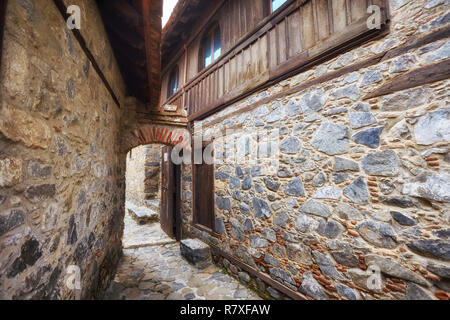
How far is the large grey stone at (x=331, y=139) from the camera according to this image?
2.06 metres

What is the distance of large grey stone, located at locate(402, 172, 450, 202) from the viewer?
1487mm

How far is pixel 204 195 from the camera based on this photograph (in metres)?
4.33

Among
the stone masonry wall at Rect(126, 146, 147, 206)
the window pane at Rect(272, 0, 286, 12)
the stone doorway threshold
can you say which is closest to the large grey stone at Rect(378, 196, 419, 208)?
the window pane at Rect(272, 0, 286, 12)

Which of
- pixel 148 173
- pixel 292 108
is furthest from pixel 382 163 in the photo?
pixel 148 173

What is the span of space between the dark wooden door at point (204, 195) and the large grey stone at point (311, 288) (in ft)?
6.45

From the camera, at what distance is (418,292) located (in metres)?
1.60

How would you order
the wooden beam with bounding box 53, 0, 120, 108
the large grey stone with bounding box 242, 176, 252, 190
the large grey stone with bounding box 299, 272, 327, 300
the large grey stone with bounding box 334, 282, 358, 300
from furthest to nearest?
the large grey stone with bounding box 242, 176, 252, 190
the large grey stone with bounding box 299, 272, 327, 300
the large grey stone with bounding box 334, 282, 358, 300
the wooden beam with bounding box 53, 0, 120, 108

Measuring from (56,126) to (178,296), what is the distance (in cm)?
276

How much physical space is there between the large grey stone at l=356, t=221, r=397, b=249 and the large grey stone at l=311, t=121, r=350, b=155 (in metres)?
0.74

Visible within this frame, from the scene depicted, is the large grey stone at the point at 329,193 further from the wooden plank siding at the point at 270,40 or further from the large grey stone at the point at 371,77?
the wooden plank siding at the point at 270,40

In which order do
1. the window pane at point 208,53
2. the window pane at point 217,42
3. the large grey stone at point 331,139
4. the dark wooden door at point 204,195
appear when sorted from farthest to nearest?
1. the window pane at point 208,53
2. the window pane at point 217,42
3. the dark wooden door at point 204,195
4. the large grey stone at point 331,139

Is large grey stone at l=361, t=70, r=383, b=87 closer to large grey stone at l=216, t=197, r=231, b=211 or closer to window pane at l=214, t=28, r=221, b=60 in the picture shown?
large grey stone at l=216, t=197, r=231, b=211

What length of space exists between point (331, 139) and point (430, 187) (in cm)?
88

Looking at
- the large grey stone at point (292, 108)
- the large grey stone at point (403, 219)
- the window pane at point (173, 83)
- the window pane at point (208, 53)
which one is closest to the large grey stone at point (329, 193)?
the large grey stone at point (403, 219)
